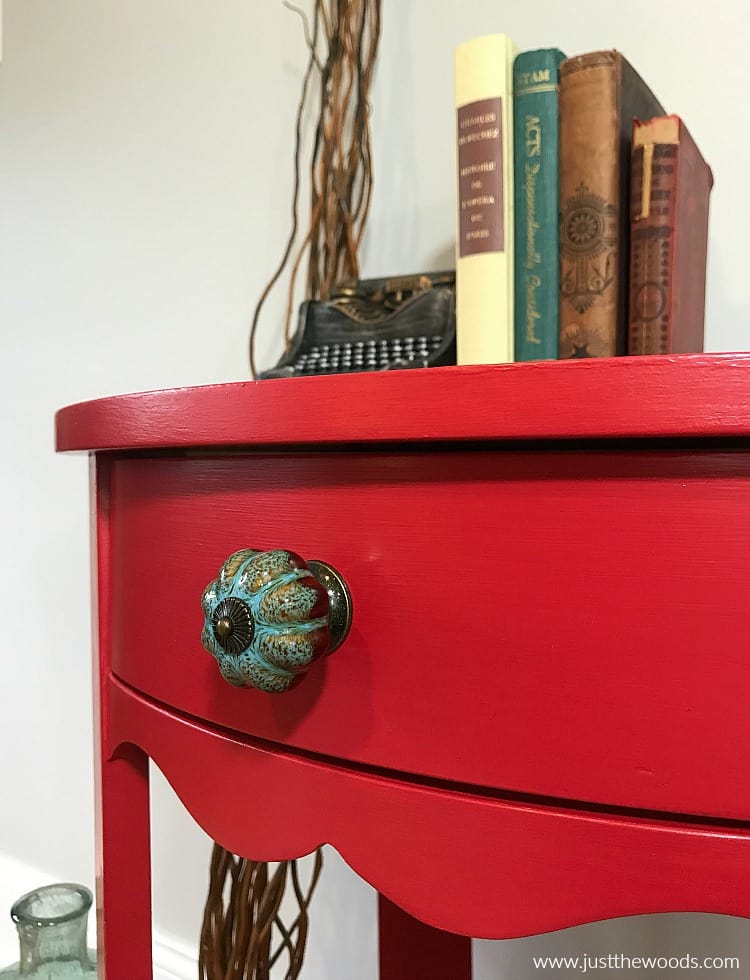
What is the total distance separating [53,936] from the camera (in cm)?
102

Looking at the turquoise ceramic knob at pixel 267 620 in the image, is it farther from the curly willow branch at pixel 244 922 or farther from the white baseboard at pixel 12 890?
the white baseboard at pixel 12 890

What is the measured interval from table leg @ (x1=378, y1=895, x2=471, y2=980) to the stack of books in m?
0.61

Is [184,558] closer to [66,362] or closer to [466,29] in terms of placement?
[466,29]

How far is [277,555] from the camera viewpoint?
13.0 inches

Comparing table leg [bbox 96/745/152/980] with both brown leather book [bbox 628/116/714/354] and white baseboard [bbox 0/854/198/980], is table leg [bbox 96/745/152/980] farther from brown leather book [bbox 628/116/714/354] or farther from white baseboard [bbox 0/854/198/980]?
white baseboard [bbox 0/854/198/980]

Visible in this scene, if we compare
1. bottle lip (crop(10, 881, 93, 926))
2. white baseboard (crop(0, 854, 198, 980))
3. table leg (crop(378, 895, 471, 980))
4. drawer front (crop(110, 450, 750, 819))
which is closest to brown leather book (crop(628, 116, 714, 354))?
drawer front (crop(110, 450, 750, 819))

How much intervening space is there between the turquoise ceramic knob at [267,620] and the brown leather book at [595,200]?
31 cm

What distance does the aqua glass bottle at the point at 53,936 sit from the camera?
3.32ft

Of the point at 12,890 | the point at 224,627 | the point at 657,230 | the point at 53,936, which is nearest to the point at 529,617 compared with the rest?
the point at 224,627

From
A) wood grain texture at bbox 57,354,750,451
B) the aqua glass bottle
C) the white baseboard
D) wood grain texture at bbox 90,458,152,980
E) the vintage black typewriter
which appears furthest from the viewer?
the white baseboard

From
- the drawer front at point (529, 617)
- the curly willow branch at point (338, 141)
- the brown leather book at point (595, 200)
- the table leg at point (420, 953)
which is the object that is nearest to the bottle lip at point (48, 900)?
the table leg at point (420, 953)

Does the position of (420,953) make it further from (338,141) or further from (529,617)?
(338,141)

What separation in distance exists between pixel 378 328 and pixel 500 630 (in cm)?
41

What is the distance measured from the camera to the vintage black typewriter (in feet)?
2.09
